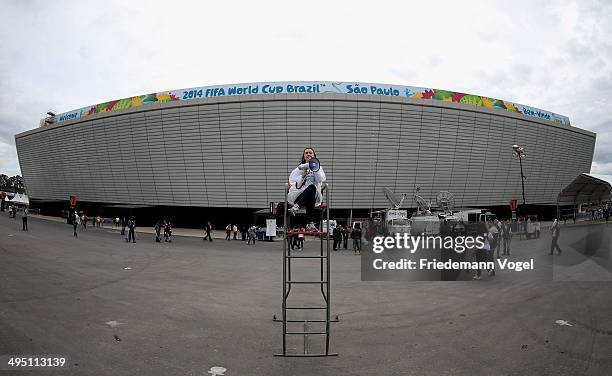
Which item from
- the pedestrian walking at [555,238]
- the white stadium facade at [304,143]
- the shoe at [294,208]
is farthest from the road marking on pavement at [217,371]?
the white stadium facade at [304,143]

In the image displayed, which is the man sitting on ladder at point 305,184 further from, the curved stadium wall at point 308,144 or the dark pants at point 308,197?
the curved stadium wall at point 308,144

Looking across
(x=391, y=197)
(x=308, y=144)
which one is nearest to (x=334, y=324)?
(x=308, y=144)

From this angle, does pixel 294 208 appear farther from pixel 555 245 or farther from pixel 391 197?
pixel 391 197

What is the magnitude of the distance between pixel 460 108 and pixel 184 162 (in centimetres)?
3713

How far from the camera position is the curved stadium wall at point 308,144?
1554 inches

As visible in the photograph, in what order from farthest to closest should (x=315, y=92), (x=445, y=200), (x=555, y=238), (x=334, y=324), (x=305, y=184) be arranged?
(x=445, y=200)
(x=315, y=92)
(x=555, y=238)
(x=334, y=324)
(x=305, y=184)

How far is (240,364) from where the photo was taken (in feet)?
14.6

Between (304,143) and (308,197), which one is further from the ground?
(304,143)

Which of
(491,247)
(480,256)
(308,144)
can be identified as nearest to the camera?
(480,256)

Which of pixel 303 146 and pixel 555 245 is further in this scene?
pixel 303 146

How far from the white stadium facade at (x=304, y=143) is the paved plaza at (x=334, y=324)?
98.2 ft

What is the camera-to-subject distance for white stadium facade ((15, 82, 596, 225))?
39.5m

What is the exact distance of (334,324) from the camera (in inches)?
245

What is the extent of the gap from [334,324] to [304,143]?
34.4 meters
